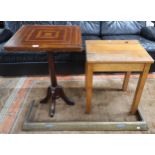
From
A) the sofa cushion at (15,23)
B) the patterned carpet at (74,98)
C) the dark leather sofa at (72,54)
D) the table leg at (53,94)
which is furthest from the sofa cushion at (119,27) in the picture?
the table leg at (53,94)

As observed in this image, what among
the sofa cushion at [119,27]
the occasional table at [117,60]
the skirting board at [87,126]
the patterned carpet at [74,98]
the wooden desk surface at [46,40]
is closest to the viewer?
the wooden desk surface at [46,40]

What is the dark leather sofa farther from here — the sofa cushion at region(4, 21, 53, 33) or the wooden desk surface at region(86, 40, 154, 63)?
the wooden desk surface at region(86, 40, 154, 63)

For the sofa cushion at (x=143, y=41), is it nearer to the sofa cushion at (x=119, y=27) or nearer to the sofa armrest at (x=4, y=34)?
the sofa cushion at (x=119, y=27)

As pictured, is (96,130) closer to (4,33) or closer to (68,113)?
(68,113)

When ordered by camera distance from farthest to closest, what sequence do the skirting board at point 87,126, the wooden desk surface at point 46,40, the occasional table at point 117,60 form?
the skirting board at point 87,126
the occasional table at point 117,60
the wooden desk surface at point 46,40

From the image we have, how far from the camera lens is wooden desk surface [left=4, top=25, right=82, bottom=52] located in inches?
49.6

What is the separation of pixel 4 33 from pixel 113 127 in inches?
72.0

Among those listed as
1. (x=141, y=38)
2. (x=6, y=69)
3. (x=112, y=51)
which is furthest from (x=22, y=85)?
(x=141, y=38)

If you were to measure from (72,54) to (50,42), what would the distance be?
89 centimetres

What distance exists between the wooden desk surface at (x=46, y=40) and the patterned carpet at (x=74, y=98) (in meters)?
0.74

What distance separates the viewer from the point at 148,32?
8.09ft

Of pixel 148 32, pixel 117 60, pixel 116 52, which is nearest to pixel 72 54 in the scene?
pixel 116 52

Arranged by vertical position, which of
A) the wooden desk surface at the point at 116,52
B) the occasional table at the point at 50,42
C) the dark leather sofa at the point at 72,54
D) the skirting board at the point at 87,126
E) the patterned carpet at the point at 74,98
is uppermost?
the occasional table at the point at 50,42

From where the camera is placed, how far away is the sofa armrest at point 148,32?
2.40m
